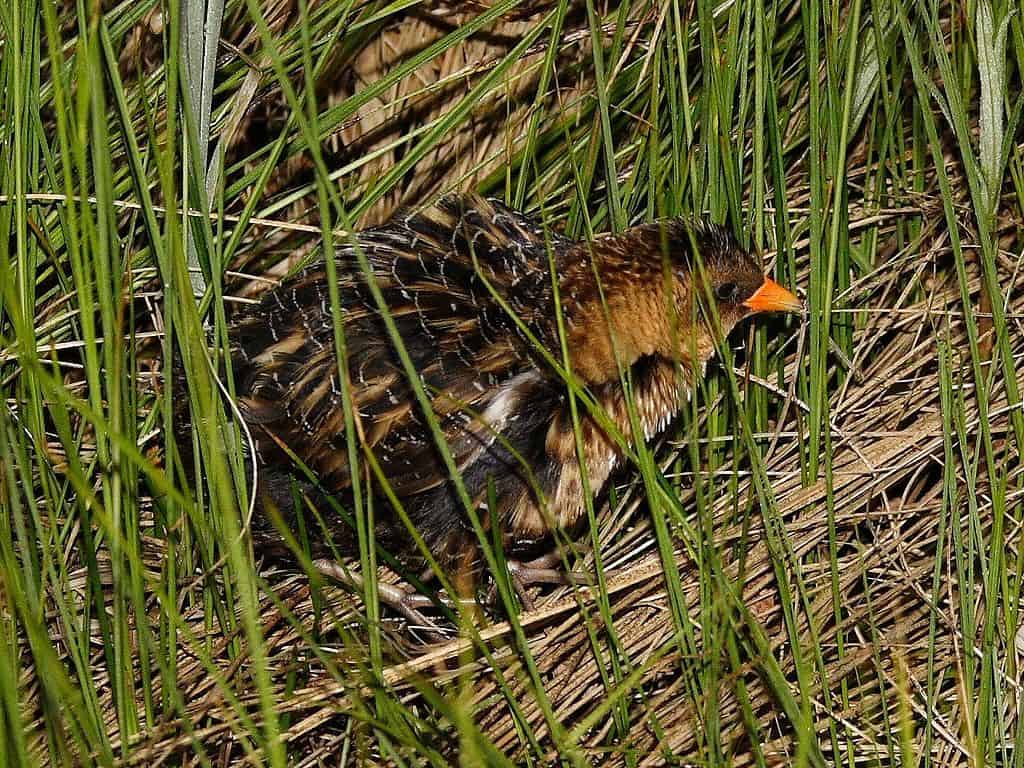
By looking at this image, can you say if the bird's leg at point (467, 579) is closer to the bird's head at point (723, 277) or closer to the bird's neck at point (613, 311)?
the bird's neck at point (613, 311)

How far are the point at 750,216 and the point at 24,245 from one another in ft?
5.06

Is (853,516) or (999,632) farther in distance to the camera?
(853,516)

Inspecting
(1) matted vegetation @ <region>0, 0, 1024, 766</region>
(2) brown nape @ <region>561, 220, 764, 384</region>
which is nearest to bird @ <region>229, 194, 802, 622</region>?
(2) brown nape @ <region>561, 220, 764, 384</region>

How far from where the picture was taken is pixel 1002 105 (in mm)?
2656

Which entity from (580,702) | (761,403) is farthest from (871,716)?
(761,403)

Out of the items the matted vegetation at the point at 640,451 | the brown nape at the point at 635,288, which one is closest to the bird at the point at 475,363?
the brown nape at the point at 635,288

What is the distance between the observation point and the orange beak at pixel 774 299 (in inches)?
112

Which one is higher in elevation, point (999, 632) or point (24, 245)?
point (24, 245)

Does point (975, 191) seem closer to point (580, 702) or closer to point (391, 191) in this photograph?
point (580, 702)

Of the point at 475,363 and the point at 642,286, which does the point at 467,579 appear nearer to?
the point at 475,363

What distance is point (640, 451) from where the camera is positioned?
2.13 meters

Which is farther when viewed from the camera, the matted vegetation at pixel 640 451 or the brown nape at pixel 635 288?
the brown nape at pixel 635 288

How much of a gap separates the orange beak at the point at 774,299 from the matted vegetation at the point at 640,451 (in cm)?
7

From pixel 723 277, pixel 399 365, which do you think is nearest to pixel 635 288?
pixel 723 277
